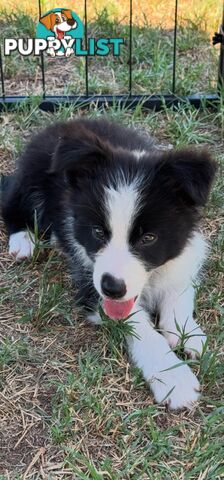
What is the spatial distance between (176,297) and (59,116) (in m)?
1.98

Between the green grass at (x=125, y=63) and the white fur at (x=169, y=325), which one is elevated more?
the green grass at (x=125, y=63)

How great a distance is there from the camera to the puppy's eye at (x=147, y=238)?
281 cm

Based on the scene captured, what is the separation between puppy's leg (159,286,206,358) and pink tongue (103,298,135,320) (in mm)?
220

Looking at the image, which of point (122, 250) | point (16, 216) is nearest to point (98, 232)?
point (122, 250)

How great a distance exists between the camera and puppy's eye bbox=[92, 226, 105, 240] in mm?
2859

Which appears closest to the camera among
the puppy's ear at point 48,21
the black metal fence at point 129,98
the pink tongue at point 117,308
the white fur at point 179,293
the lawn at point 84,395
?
the lawn at point 84,395

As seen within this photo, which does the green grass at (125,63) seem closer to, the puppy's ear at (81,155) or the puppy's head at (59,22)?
the puppy's head at (59,22)

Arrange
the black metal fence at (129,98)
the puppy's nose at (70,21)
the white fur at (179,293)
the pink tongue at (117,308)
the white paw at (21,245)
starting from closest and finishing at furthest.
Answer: the pink tongue at (117,308) → the white fur at (179,293) → the white paw at (21,245) → the black metal fence at (129,98) → the puppy's nose at (70,21)

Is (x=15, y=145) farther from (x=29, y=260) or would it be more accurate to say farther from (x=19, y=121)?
(x=29, y=260)

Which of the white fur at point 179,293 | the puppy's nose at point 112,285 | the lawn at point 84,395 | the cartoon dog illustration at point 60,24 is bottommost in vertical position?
the lawn at point 84,395

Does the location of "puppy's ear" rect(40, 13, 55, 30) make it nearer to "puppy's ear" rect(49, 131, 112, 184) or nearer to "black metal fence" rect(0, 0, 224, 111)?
"black metal fence" rect(0, 0, 224, 111)

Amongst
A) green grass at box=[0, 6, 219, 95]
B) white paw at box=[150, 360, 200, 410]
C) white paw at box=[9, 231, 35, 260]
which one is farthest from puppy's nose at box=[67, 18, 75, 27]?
white paw at box=[150, 360, 200, 410]

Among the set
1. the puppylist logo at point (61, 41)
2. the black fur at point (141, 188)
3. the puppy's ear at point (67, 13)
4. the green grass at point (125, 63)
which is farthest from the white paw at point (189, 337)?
the puppy's ear at point (67, 13)

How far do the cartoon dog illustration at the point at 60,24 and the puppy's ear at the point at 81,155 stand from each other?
2742 mm
